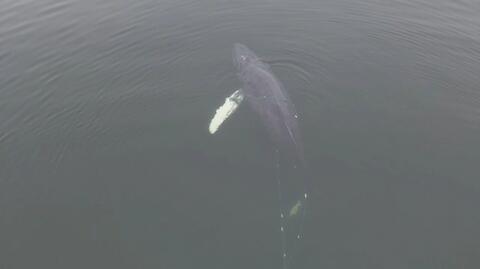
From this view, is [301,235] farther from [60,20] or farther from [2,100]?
[60,20]

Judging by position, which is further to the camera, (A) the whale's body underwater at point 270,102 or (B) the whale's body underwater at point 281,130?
(A) the whale's body underwater at point 270,102

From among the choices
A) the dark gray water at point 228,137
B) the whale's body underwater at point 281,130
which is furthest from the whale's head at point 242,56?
the dark gray water at point 228,137

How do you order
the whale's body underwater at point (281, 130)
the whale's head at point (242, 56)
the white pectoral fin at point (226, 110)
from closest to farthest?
the whale's body underwater at point (281, 130)
the white pectoral fin at point (226, 110)
the whale's head at point (242, 56)

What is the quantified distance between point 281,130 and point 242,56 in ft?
27.1

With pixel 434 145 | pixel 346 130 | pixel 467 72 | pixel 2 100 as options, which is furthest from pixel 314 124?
pixel 2 100

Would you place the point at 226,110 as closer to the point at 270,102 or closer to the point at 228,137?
the point at 228,137

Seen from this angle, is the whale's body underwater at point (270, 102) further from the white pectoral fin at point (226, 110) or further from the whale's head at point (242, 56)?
the white pectoral fin at point (226, 110)

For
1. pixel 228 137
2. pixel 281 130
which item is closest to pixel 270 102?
pixel 281 130

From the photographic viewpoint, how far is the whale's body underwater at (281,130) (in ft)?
61.4

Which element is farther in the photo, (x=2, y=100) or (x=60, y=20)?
(x=60, y=20)

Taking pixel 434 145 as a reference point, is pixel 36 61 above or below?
above

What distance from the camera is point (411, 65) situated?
2831 cm

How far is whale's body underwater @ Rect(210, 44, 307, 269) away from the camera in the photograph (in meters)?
18.7

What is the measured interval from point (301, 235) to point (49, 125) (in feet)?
50.4
